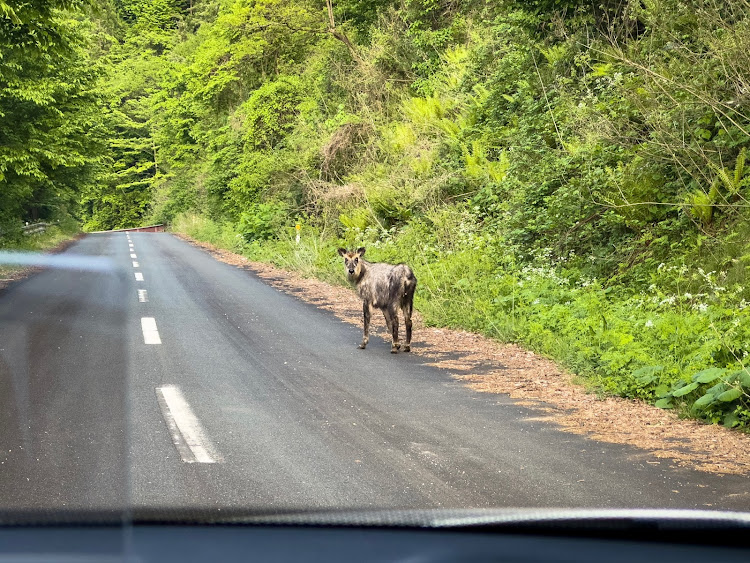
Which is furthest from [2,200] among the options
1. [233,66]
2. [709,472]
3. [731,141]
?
[709,472]

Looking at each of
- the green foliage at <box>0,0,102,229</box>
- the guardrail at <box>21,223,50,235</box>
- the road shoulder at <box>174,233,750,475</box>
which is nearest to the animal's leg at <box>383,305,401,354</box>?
the road shoulder at <box>174,233,750,475</box>

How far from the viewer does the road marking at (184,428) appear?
590 centimetres

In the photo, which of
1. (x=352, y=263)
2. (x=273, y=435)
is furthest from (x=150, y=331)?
(x=273, y=435)

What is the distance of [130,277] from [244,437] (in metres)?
15.2

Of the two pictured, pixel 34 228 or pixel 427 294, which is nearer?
pixel 427 294

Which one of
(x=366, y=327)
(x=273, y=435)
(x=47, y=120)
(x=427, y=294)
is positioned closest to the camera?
(x=273, y=435)

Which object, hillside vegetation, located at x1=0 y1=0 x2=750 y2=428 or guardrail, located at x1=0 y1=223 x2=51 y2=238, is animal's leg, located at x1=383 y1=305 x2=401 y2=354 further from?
guardrail, located at x1=0 y1=223 x2=51 y2=238

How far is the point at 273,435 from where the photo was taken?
6.52 meters

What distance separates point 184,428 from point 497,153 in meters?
14.0

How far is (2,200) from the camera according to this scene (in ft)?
92.6

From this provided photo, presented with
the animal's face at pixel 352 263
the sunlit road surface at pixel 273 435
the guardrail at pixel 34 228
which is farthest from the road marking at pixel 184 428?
the guardrail at pixel 34 228

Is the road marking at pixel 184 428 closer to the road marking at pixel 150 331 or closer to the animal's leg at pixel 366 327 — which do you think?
the road marking at pixel 150 331

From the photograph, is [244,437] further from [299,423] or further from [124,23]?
[124,23]

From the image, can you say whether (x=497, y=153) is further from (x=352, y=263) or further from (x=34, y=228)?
(x=34, y=228)
